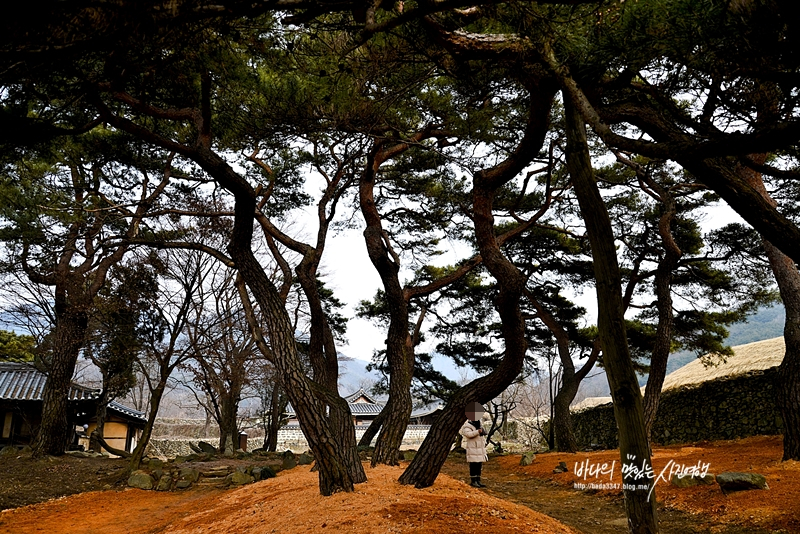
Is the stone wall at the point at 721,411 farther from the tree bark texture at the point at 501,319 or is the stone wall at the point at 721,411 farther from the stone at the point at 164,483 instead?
the stone at the point at 164,483

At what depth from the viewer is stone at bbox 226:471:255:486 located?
757 cm

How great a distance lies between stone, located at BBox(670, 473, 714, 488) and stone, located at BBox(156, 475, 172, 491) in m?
7.12

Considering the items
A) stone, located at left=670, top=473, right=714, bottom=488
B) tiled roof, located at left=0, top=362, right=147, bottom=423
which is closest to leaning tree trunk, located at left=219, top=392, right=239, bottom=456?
tiled roof, located at left=0, top=362, right=147, bottom=423

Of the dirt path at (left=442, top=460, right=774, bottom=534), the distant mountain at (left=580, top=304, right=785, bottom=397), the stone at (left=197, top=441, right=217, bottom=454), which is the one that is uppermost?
the distant mountain at (left=580, top=304, right=785, bottom=397)

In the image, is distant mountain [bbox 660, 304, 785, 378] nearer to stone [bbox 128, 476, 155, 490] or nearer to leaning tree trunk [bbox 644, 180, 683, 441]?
leaning tree trunk [bbox 644, 180, 683, 441]

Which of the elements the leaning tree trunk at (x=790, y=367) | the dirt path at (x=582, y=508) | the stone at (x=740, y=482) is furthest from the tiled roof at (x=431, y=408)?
the stone at (x=740, y=482)

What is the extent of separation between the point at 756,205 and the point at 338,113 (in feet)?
13.4

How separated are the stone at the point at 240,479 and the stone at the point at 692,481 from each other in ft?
20.0

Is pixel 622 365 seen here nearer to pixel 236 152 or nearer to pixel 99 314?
pixel 236 152

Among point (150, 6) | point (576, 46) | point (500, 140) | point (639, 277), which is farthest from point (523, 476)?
point (150, 6)

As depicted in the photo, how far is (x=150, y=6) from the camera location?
5.55ft

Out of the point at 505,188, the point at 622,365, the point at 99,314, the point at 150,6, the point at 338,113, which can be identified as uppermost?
the point at 505,188

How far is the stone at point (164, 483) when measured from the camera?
7363 millimetres

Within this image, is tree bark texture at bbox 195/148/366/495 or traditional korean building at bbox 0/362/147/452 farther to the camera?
traditional korean building at bbox 0/362/147/452
